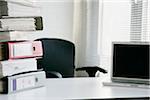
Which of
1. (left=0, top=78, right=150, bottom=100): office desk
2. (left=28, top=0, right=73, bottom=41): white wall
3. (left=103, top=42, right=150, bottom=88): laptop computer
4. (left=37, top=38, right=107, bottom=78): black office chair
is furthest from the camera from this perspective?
(left=28, top=0, right=73, bottom=41): white wall

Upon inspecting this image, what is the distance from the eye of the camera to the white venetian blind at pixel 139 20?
2789 mm

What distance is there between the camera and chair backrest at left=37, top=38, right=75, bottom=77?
2.81 meters

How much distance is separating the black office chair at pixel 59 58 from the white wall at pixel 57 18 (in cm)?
34

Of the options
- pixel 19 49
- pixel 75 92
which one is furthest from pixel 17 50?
pixel 75 92

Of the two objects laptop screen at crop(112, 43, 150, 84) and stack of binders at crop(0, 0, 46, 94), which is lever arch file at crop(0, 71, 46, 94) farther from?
laptop screen at crop(112, 43, 150, 84)

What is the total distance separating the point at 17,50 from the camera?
1521 millimetres

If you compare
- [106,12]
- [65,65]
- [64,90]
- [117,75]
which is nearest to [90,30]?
[106,12]

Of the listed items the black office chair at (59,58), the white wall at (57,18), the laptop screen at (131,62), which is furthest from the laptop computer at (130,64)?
the white wall at (57,18)

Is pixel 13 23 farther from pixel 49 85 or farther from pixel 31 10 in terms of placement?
pixel 49 85

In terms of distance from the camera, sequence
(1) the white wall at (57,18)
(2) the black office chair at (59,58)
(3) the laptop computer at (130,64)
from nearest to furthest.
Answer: (3) the laptop computer at (130,64) → (2) the black office chair at (59,58) → (1) the white wall at (57,18)

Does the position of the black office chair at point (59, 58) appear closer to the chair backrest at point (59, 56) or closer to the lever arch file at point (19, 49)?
the chair backrest at point (59, 56)

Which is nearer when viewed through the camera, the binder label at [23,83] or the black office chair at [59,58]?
the binder label at [23,83]

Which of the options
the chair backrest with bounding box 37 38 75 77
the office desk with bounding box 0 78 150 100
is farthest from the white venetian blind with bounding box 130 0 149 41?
the office desk with bounding box 0 78 150 100

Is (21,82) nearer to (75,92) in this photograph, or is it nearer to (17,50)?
(17,50)
